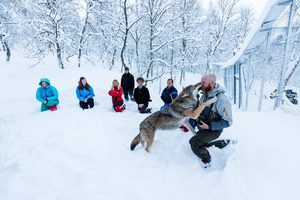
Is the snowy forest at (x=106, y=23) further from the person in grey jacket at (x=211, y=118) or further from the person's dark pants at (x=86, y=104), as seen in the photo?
the person in grey jacket at (x=211, y=118)

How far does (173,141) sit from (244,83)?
4690mm

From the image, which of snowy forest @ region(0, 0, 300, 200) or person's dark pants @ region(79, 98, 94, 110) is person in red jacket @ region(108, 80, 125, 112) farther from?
person's dark pants @ region(79, 98, 94, 110)

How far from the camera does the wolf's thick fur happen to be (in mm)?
3630

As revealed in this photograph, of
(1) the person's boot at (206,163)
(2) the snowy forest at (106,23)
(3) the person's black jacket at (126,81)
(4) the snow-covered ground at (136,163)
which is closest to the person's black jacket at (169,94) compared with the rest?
(4) the snow-covered ground at (136,163)

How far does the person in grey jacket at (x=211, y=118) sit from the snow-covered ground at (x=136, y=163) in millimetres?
371

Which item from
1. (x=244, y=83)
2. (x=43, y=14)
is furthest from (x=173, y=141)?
(x=43, y=14)

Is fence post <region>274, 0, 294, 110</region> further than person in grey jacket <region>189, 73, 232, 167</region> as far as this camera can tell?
Yes

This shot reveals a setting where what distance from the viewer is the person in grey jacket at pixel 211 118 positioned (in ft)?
10.3

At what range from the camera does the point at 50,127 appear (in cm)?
509

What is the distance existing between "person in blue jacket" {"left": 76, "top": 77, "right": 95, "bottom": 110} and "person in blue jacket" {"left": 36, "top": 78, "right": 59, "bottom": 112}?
829 millimetres

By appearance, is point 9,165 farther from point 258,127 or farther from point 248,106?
point 248,106

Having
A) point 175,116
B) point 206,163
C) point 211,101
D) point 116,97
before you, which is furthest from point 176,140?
point 116,97

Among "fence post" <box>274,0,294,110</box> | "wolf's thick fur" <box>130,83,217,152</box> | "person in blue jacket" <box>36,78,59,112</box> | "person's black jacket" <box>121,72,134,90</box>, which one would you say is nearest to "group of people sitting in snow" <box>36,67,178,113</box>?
"person in blue jacket" <box>36,78,59,112</box>

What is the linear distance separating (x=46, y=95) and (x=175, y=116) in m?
5.24
